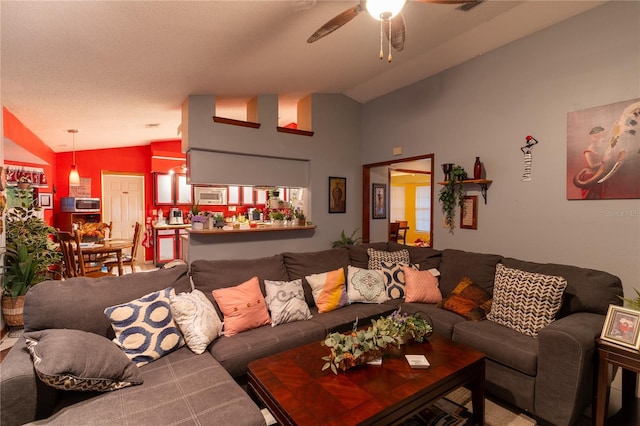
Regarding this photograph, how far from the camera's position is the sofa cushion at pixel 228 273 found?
2.59 metres

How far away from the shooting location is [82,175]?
6785mm

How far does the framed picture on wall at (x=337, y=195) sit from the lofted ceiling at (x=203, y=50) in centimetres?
145

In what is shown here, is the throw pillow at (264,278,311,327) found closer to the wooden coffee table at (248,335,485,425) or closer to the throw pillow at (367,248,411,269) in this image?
the wooden coffee table at (248,335,485,425)

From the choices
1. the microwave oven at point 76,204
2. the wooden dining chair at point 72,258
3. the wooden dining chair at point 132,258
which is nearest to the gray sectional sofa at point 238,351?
the wooden dining chair at point 72,258

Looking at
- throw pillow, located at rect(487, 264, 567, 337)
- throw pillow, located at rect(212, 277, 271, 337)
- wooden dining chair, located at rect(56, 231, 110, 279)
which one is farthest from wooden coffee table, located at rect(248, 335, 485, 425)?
wooden dining chair, located at rect(56, 231, 110, 279)

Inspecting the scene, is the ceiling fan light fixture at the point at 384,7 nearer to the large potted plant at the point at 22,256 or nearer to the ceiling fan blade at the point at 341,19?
the ceiling fan blade at the point at 341,19

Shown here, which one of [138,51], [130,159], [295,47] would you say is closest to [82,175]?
[130,159]

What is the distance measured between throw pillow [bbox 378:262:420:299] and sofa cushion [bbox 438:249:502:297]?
311mm

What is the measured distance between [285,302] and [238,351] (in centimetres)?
62

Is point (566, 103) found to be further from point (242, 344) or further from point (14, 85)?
point (14, 85)

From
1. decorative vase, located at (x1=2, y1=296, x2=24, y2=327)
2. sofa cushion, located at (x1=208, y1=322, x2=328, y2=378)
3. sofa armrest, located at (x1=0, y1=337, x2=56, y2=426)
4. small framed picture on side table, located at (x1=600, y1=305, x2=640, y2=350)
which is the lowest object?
decorative vase, located at (x1=2, y1=296, x2=24, y2=327)

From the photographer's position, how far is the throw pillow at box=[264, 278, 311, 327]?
2.58 m

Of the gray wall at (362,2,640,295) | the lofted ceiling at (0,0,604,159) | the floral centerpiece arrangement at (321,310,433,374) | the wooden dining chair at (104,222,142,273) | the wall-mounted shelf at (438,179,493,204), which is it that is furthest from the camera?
the wooden dining chair at (104,222,142,273)

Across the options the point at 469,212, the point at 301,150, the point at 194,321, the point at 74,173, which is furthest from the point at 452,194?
the point at 74,173
